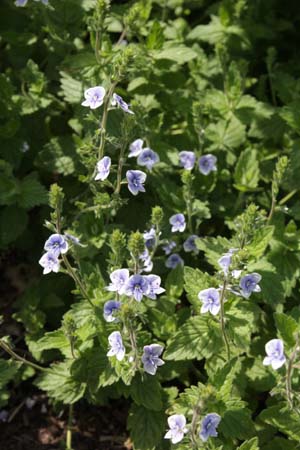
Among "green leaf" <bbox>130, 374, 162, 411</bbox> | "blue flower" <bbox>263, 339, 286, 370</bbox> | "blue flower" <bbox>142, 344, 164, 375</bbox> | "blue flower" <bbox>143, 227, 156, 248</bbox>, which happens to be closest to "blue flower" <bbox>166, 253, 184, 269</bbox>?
"blue flower" <bbox>143, 227, 156, 248</bbox>

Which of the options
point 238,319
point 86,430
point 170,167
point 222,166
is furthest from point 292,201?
point 86,430

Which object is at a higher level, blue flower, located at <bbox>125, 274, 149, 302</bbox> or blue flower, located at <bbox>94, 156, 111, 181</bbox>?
blue flower, located at <bbox>94, 156, 111, 181</bbox>

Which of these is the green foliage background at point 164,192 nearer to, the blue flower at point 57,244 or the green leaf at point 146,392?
the green leaf at point 146,392

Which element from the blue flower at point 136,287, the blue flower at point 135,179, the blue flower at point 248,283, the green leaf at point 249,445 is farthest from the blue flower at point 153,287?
the green leaf at point 249,445

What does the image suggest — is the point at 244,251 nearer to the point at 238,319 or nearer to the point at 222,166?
the point at 238,319

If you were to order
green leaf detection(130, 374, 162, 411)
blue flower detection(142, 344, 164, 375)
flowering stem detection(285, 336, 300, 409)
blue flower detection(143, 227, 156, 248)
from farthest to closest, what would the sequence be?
1. blue flower detection(143, 227, 156, 248)
2. green leaf detection(130, 374, 162, 411)
3. blue flower detection(142, 344, 164, 375)
4. flowering stem detection(285, 336, 300, 409)

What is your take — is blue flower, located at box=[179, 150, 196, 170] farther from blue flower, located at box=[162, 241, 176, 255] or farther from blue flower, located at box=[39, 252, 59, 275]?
blue flower, located at box=[39, 252, 59, 275]
